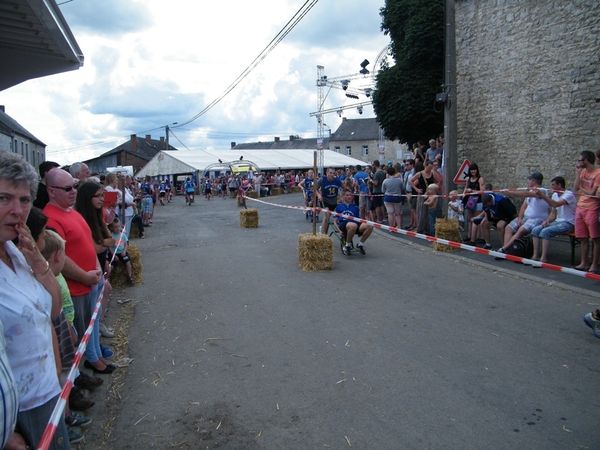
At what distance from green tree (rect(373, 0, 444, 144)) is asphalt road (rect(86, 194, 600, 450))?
51.4ft

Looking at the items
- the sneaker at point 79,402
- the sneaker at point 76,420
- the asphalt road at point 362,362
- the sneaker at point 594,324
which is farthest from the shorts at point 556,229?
the sneaker at point 76,420

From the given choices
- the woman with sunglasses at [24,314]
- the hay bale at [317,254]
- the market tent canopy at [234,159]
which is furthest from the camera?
the market tent canopy at [234,159]

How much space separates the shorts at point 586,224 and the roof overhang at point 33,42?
Answer: 26.7 feet

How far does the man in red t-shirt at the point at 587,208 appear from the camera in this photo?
816cm

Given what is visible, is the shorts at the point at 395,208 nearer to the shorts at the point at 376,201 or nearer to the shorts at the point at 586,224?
the shorts at the point at 376,201

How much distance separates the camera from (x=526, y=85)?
589 inches

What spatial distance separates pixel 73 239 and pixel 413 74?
21.5 meters

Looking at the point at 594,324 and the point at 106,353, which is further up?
the point at 594,324

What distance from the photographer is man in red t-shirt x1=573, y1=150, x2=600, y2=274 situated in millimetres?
8164

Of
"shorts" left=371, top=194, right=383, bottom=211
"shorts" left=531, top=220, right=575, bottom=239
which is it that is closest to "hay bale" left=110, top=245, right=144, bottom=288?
"shorts" left=531, top=220, right=575, bottom=239

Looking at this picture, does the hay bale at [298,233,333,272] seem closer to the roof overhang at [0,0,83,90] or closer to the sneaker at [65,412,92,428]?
the roof overhang at [0,0,83,90]

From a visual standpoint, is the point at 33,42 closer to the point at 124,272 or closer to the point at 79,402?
the point at 124,272

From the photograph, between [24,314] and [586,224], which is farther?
[586,224]

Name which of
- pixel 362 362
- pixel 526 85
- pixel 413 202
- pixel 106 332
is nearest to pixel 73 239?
pixel 106 332
